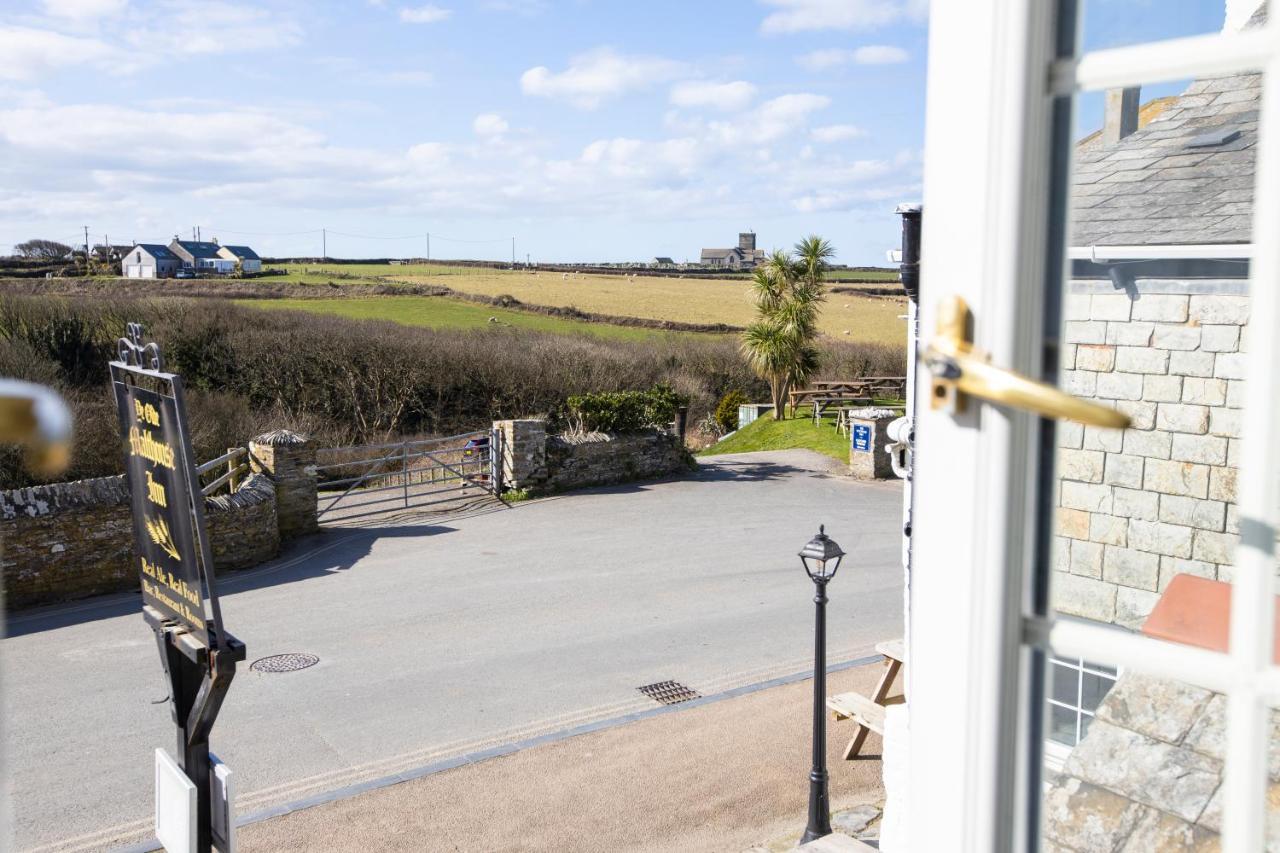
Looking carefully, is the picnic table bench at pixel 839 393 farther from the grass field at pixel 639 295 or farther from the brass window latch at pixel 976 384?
the brass window latch at pixel 976 384

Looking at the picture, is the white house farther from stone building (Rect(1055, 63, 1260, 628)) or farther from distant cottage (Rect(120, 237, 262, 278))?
stone building (Rect(1055, 63, 1260, 628))

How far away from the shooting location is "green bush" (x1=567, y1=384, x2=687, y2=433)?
2005cm

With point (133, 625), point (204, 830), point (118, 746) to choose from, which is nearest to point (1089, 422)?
point (204, 830)

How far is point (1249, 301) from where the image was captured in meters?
1.03

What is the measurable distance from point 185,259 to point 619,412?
47.7 meters

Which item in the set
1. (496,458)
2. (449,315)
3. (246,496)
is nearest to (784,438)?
(496,458)

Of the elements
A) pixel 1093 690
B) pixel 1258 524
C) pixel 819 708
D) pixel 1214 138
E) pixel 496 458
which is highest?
pixel 1214 138

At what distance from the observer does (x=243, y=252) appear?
6750 centimetres

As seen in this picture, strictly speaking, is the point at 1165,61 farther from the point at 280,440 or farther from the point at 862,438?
the point at 862,438

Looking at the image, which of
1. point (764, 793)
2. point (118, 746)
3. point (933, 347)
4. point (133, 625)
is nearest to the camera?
point (933, 347)

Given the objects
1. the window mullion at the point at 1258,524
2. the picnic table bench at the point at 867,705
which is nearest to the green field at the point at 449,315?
the picnic table bench at the point at 867,705

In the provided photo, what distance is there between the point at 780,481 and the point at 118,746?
13899 millimetres

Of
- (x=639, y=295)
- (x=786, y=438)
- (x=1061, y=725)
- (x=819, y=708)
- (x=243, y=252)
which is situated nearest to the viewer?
(x=1061, y=725)

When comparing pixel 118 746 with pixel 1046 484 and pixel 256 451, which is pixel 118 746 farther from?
pixel 1046 484
